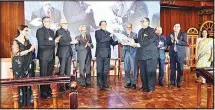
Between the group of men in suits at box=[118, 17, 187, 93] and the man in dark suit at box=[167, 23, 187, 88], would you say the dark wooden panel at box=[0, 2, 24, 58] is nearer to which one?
the group of men in suits at box=[118, 17, 187, 93]

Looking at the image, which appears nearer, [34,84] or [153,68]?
[34,84]

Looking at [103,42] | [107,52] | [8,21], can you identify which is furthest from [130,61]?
[8,21]

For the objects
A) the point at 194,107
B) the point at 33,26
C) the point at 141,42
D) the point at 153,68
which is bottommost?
the point at 194,107

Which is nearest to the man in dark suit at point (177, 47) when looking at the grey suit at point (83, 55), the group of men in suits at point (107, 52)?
the group of men in suits at point (107, 52)

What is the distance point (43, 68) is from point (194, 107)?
7.41 ft

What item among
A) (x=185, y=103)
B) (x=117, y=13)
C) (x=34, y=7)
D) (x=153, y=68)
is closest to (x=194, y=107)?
(x=185, y=103)

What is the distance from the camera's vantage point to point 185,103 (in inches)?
145

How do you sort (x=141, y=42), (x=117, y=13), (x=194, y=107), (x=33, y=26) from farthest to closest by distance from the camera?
(x=117, y=13) < (x=33, y=26) < (x=141, y=42) < (x=194, y=107)

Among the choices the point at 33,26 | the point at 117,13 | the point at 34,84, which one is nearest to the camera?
the point at 34,84

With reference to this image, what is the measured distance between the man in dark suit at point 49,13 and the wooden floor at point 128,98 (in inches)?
93.6

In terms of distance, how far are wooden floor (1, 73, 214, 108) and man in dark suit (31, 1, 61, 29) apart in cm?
238

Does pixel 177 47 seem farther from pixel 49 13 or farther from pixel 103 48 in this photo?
pixel 49 13

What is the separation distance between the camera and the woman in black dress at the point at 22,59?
11.3 feet

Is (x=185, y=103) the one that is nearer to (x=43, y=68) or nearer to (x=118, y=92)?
(x=118, y=92)
